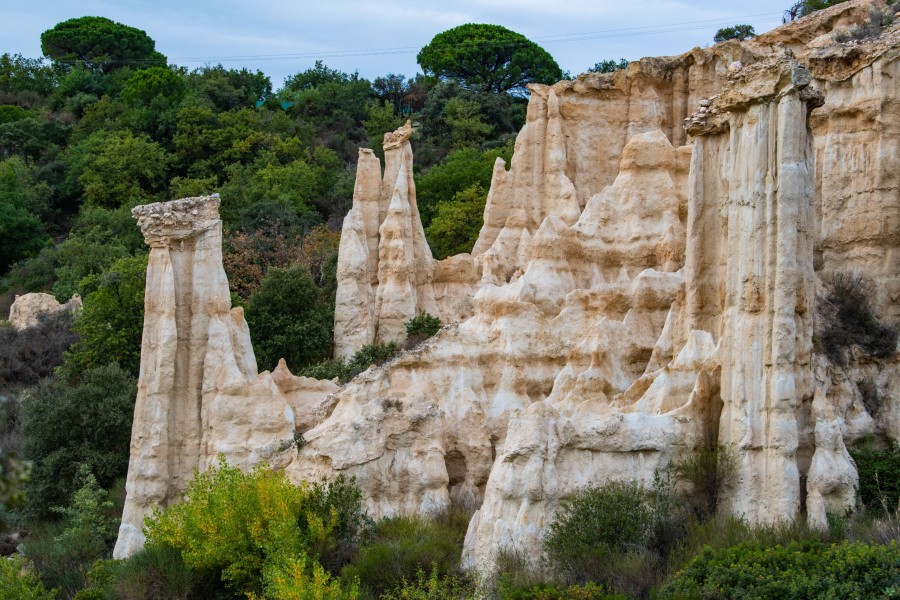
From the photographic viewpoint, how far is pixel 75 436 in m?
30.7

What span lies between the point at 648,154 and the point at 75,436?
46.9 feet

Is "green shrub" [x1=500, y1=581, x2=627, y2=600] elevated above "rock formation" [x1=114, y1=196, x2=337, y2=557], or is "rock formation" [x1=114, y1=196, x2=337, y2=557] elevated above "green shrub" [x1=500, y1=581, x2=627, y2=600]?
"rock formation" [x1=114, y1=196, x2=337, y2=557]

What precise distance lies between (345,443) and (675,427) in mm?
5890

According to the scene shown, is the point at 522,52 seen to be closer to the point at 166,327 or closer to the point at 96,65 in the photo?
the point at 96,65

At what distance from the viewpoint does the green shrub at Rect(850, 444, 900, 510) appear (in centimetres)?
2006

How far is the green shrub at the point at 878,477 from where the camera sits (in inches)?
790

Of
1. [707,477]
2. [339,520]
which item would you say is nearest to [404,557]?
[339,520]

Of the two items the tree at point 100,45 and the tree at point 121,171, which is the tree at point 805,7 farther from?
the tree at point 100,45

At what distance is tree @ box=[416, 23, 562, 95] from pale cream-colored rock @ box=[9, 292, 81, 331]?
1025 inches

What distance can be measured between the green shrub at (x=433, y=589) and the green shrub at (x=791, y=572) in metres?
3.27

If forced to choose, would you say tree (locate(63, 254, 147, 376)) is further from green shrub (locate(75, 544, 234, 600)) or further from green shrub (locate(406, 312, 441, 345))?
green shrub (locate(75, 544, 234, 600))

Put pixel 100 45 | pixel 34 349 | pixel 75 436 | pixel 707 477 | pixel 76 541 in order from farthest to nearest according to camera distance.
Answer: pixel 100 45, pixel 34 349, pixel 75 436, pixel 76 541, pixel 707 477

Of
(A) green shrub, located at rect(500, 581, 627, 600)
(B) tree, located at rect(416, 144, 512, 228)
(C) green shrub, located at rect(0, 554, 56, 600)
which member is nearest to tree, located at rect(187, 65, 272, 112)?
(B) tree, located at rect(416, 144, 512, 228)

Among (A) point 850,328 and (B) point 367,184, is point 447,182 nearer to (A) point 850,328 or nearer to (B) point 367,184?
(B) point 367,184
